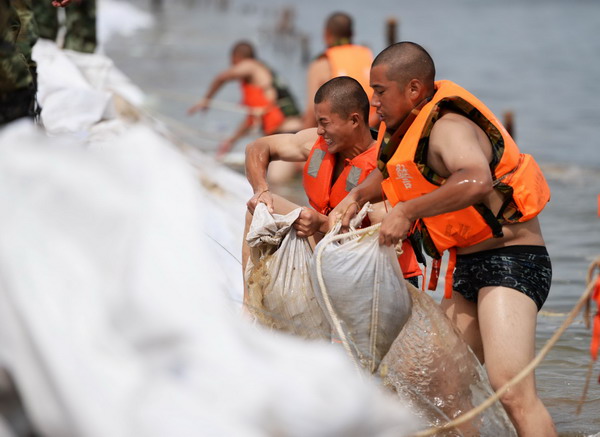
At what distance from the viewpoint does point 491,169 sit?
409 cm

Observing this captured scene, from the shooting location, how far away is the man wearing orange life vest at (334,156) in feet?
15.1

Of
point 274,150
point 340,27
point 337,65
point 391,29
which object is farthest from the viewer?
point 391,29

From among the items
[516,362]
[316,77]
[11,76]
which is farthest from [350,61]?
[11,76]

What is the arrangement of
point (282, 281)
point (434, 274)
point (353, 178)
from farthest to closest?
1. point (353, 178)
2. point (434, 274)
3. point (282, 281)

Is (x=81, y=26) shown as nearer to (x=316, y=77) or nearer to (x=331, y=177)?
(x=316, y=77)

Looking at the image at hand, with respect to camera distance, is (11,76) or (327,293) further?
(327,293)

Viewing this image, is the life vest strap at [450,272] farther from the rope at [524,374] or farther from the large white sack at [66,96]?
the large white sack at [66,96]

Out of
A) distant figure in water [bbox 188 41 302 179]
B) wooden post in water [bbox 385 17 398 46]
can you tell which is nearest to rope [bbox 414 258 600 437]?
distant figure in water [bbox 188 41 302 179]

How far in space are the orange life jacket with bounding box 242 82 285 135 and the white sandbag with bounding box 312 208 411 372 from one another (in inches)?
344

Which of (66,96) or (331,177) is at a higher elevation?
(331,177)

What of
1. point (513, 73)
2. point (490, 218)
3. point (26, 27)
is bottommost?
point (513, 73)

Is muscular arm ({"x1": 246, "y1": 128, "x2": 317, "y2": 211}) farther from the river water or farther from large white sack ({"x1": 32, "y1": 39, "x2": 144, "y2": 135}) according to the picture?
large white sack ({"x1": 32, "y1": 39, "x2": 144, "y2": 135})

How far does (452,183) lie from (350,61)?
4924mm

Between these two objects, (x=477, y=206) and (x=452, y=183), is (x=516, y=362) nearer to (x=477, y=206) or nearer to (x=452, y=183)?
(x=477, y=206)
